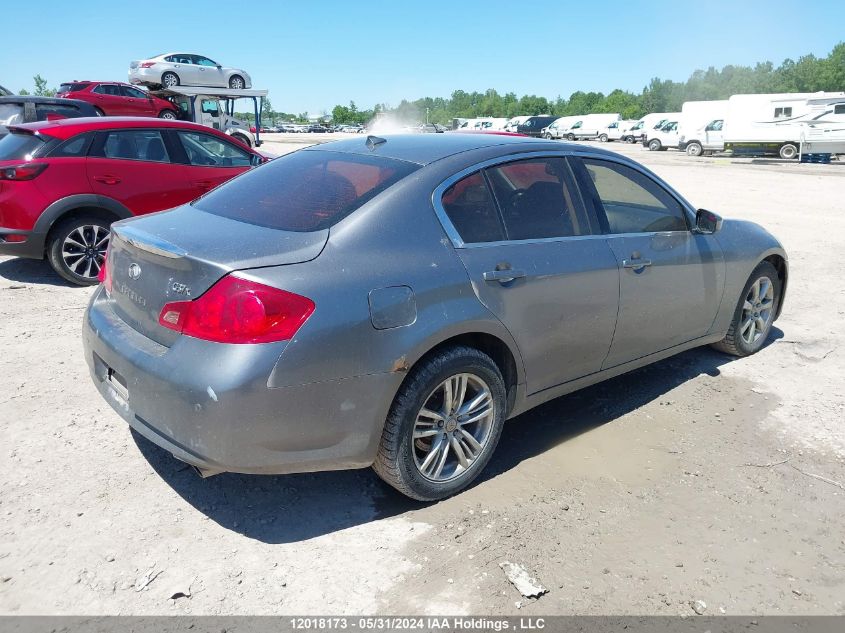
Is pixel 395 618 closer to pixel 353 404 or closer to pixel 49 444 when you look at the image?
pixel 353 404

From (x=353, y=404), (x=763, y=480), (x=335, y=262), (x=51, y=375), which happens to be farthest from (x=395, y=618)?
(x=51, y=375)

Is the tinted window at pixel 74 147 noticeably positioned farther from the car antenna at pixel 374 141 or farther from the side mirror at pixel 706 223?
the side mirror at pixel 706 223

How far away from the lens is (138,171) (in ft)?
23.2

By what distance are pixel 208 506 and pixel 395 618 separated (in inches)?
45.0

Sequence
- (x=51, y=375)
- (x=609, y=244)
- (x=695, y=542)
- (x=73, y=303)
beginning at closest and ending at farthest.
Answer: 1. (x=695, y=542)
2. (x=609, y=244)
3. (x=51, y=375)
4. (x=73, y=303)

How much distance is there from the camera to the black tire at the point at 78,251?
665 cm

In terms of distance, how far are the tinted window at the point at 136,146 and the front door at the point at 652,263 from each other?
5067mm

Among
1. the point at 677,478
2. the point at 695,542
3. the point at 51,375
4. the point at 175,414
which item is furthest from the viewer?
the point at 51,375

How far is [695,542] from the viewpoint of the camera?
119 inches

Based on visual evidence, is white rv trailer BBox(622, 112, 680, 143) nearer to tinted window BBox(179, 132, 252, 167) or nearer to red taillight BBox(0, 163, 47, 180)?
tinted window BBox(179, 132, 252, 167)

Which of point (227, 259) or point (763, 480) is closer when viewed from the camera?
point (227, 259)

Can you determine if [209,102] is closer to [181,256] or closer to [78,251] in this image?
[78,251]

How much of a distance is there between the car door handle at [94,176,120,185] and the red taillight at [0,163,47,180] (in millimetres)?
509

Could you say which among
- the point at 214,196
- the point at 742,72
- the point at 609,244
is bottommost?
the point at 609,244
